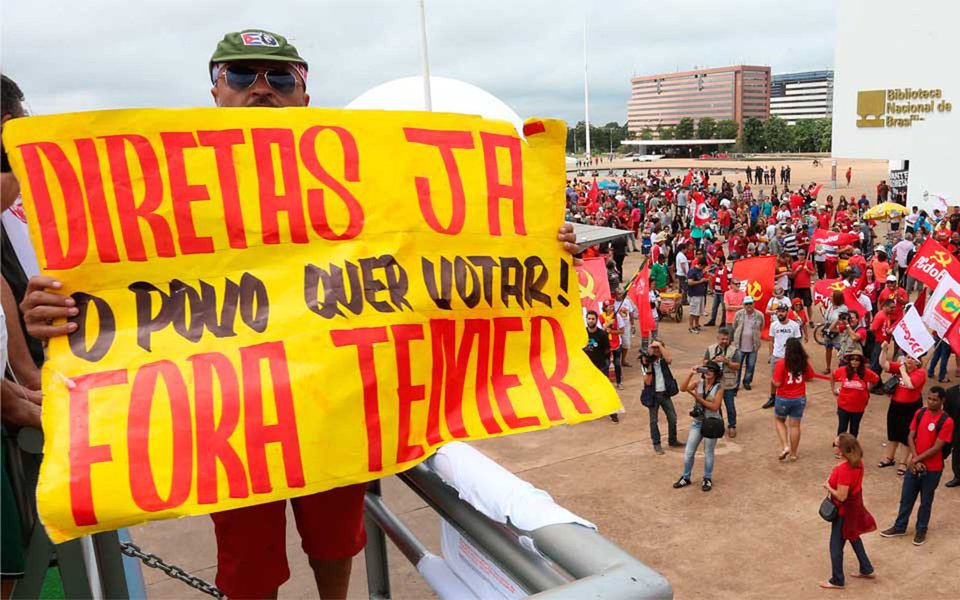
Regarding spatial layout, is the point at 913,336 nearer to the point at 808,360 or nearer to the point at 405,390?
the point at 808,360

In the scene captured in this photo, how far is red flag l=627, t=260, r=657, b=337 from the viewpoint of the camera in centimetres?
1228

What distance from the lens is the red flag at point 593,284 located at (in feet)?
37.5

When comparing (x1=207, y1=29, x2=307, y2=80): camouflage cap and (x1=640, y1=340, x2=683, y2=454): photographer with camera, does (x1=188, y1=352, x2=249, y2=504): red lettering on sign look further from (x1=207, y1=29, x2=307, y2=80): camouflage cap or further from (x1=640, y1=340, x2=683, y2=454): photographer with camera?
(x1=640, y1=340, x2=683, y2=454): photographer with camera

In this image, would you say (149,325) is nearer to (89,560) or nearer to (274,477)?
(274,477)

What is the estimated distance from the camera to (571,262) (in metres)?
2.31

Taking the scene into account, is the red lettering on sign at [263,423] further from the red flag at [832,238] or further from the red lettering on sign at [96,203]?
the red flag at [832,238]

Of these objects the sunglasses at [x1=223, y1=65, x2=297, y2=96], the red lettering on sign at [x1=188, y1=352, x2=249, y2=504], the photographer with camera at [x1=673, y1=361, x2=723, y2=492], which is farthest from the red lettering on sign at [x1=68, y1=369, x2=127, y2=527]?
the photographer with camera at [x1=673, y1=361, x2=723, y2=492]

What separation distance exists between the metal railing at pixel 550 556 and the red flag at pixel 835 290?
1087 centimetres

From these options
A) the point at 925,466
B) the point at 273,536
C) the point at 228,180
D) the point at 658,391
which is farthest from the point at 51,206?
the point at 658,391

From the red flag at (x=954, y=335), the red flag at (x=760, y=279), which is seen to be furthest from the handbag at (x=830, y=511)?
the red flag at (x=760, y=279)

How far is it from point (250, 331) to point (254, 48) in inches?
36.1

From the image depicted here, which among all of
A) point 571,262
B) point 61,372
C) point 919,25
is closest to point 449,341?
point 571,262

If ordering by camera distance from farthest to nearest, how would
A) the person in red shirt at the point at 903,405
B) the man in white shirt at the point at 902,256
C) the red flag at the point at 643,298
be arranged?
the man in white shirt at the point at 902,256 < the red flag at the point at 643,298 < the person in red shirt at the point at 903,405

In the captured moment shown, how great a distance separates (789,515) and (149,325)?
7.40m
